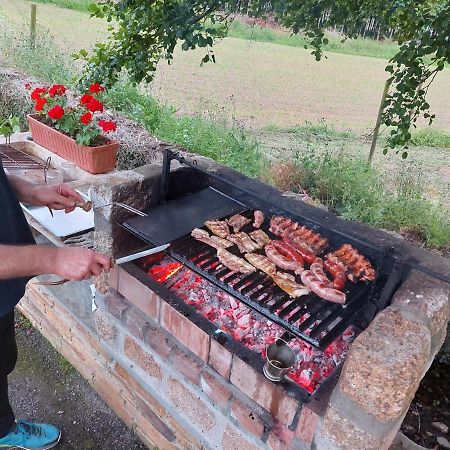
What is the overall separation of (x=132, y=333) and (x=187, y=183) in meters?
0.98

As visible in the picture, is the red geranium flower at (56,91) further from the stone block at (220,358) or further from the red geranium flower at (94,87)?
the stone block at (220,358)

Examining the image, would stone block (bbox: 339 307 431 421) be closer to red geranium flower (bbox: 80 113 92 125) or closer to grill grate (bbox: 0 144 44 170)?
red geranium flower (bbox: 80 113 92 125)

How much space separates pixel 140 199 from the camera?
8.07 feet

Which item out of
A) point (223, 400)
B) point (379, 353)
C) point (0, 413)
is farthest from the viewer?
point (0, 413)

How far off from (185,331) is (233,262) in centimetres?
41

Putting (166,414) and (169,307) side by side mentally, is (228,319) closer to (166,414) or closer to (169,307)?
(169,307)

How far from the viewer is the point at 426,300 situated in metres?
1.73

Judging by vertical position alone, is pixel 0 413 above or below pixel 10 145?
below

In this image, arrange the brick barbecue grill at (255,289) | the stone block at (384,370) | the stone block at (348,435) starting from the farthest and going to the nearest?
the brick barbecue grill at (255,289), the stone block at (348,435), the stone block at (384,370)

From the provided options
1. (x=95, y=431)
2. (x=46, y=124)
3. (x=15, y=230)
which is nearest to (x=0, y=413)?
(x=95, y=431)

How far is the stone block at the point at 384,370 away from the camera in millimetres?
1413

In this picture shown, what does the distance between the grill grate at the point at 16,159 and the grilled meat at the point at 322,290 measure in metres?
2.77

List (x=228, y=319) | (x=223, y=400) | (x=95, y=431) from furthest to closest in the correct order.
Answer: (x=95, y=431) → (x=228, y=319) → (x=223, y=400)

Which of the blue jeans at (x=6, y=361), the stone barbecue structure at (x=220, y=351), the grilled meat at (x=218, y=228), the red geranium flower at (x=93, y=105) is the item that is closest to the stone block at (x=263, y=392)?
the stone barbecue structure at (x=220, y=351)
